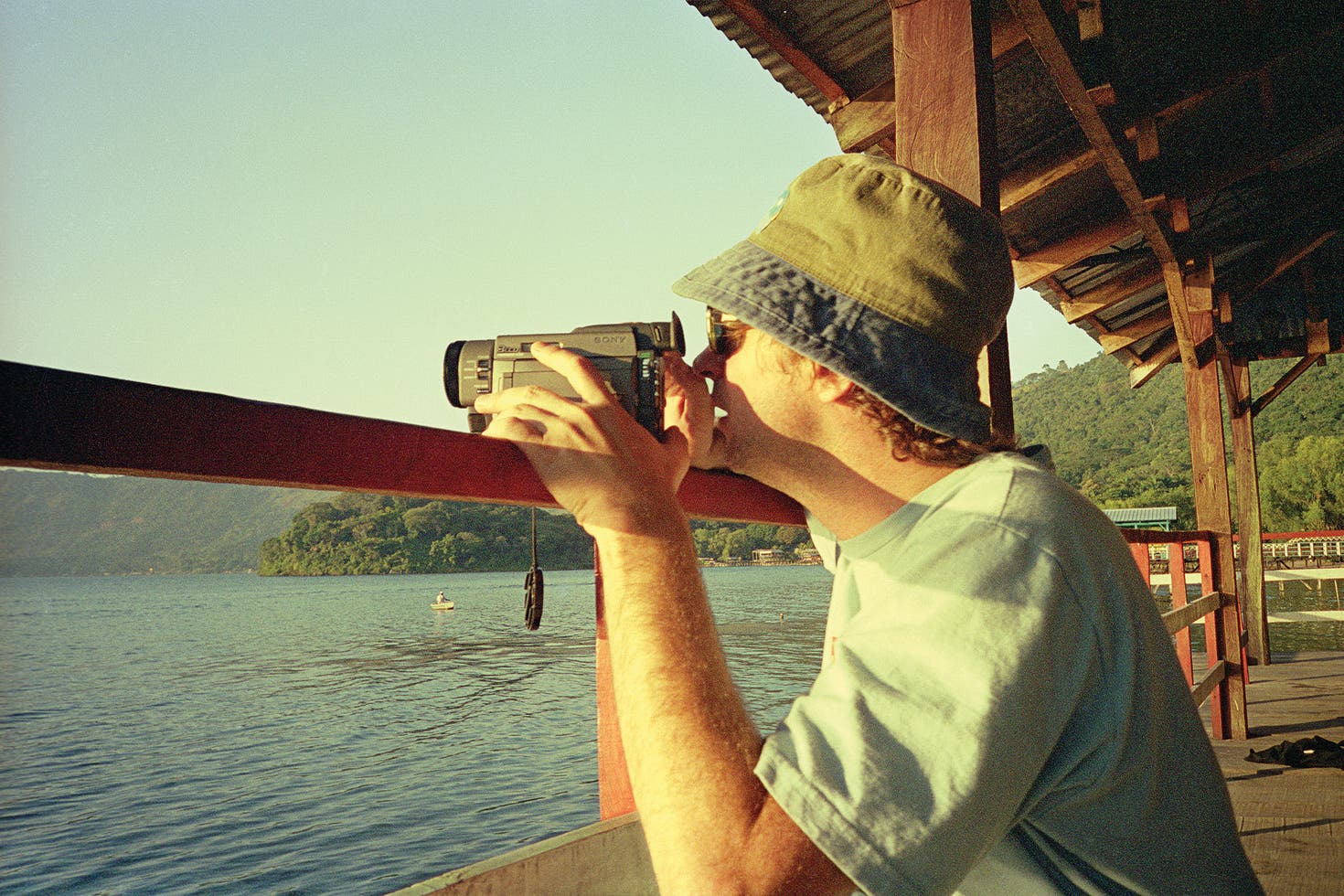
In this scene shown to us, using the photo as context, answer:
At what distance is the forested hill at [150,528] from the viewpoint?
103m

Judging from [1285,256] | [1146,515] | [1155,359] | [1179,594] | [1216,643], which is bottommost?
[1216,643]

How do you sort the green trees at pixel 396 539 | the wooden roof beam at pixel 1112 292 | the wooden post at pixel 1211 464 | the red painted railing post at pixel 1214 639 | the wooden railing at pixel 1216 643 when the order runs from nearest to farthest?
the wooden railing at pixel 1216 643
the red painted railing post at pixel 1214 639
the wooden post at pixel 1211 464
the wooden roof beam at pixel 1112 292
the green trees at pixel 396 539

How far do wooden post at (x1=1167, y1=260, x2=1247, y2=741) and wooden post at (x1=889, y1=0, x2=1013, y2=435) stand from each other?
9.35 ft

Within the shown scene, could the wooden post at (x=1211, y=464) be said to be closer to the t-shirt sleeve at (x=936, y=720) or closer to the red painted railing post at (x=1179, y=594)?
the red painted railing post at (x=1179, y=594)

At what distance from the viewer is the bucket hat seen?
0.81 meters

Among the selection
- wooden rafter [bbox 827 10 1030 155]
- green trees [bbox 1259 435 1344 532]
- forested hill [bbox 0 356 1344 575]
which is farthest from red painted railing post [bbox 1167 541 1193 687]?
green trees [bbox 1259 435 1344 532]

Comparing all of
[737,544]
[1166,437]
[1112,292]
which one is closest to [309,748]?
[1112,292]

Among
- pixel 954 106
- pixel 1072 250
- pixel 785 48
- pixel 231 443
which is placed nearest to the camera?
pixel 231 443

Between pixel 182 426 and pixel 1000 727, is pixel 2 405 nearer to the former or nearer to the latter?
pixel 182 426

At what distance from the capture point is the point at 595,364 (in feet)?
2.52

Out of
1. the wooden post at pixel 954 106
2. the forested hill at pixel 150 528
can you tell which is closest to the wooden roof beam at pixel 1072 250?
the wooden post at pixel 954 106

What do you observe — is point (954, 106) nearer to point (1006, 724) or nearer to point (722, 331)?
point (722, 331)

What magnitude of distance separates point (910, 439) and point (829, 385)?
0.27 feet

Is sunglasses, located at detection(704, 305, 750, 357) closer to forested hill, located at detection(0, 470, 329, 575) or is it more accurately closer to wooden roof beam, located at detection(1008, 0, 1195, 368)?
wooden roof beam, located at detection(1008, 0, 1195, 368)
